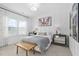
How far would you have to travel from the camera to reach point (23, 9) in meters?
1.99

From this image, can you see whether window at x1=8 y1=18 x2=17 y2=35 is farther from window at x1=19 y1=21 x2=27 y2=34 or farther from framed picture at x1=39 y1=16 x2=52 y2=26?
framed picture at x1=39 y1=16 x2=52 y2=26

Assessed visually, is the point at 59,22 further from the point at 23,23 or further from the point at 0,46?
the point at 0,46

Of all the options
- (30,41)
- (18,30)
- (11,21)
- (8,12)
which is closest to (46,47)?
(30,41)

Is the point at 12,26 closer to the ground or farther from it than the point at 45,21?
closer to the ground

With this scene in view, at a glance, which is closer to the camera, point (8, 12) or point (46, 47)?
point (8, 12)

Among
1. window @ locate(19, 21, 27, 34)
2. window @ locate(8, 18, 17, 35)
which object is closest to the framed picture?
window @ locate(19, 21, 27, 34)

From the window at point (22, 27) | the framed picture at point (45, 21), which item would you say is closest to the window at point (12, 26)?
the window at point (22, 27)

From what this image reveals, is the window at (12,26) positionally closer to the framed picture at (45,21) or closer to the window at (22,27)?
the window at (22,27)

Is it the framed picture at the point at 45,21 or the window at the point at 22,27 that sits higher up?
the framed picture at the point at 45,21

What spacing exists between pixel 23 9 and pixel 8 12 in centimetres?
56

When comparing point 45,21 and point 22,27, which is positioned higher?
point 45,21

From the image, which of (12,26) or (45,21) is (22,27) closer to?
(12,26)

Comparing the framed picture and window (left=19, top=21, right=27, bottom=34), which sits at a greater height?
the framed picture

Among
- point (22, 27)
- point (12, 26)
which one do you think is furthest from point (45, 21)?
point (12, 26)
